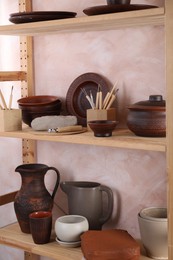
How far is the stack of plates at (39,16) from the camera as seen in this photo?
1799 millimetres

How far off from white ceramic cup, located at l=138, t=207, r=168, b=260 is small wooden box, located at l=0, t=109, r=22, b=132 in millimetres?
618

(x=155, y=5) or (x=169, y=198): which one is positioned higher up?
(x=155, y=5)

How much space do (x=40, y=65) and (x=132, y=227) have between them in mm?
836

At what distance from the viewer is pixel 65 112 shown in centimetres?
220

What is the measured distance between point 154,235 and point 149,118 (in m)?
0.42

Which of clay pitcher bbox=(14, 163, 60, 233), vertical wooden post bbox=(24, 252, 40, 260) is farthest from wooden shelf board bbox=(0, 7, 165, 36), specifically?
vertical wooden post bbox=(24, 252, 40, 260)

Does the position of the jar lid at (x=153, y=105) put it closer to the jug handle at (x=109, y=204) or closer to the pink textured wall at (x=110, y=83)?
the pink textured wall at (x=110, y=83)

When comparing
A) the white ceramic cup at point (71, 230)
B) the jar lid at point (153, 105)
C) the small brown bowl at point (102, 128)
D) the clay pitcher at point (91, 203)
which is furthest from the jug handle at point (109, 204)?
the jar lid at point (153, 105)

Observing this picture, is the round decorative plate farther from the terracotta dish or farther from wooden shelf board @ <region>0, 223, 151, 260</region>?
wooden shelf board @ <region>0, 223, 151, 260</region>

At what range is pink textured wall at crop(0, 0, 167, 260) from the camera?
1951 mm

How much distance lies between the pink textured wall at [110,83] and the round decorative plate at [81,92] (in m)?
0.04

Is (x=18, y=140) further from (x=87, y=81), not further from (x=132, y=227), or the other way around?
(x=132, y=227)

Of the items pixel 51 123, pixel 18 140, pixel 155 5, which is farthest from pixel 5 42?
pixel 155 5

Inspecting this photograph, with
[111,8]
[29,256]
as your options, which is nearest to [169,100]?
[111,8]
